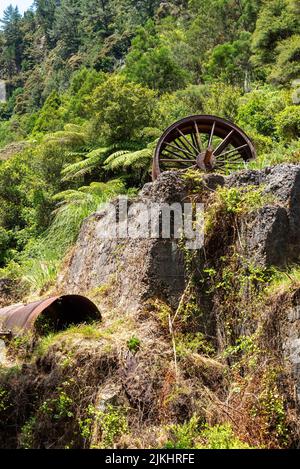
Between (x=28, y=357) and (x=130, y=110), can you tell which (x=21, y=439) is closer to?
(x=28, y=357)

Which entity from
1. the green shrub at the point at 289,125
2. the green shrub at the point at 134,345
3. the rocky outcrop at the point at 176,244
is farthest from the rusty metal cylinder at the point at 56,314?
the green shrub at the point at 289,125

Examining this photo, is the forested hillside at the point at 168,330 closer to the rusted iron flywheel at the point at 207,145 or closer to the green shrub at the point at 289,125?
the rusted iron flywheel at the point at 207,145

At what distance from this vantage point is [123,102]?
18.4 metres

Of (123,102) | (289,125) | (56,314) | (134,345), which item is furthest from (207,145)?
(123,102)

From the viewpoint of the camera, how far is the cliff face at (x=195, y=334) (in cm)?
636

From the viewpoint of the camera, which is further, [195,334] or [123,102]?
[123,102]

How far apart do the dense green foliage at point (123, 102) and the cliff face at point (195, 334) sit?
2650 mm

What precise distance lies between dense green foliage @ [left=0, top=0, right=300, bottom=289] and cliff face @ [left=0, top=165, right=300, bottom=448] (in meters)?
2.65

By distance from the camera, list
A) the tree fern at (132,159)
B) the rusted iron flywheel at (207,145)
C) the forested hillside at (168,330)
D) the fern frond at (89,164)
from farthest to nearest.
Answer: the fern frond at (89,164)
the tree fern at (132,159)
the rusted iron flywheel at (207,145)
the forested hillside at (168,330)

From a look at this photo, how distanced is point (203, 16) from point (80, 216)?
38.7 meters

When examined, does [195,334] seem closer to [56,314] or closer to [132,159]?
[56,314]

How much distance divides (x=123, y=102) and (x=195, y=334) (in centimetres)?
1234

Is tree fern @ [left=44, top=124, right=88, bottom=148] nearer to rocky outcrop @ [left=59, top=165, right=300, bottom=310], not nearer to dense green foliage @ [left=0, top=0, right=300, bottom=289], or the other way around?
dense green foliage @ [left=0, top=0, right=300, bottom=289]

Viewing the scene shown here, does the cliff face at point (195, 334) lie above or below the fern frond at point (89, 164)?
below
